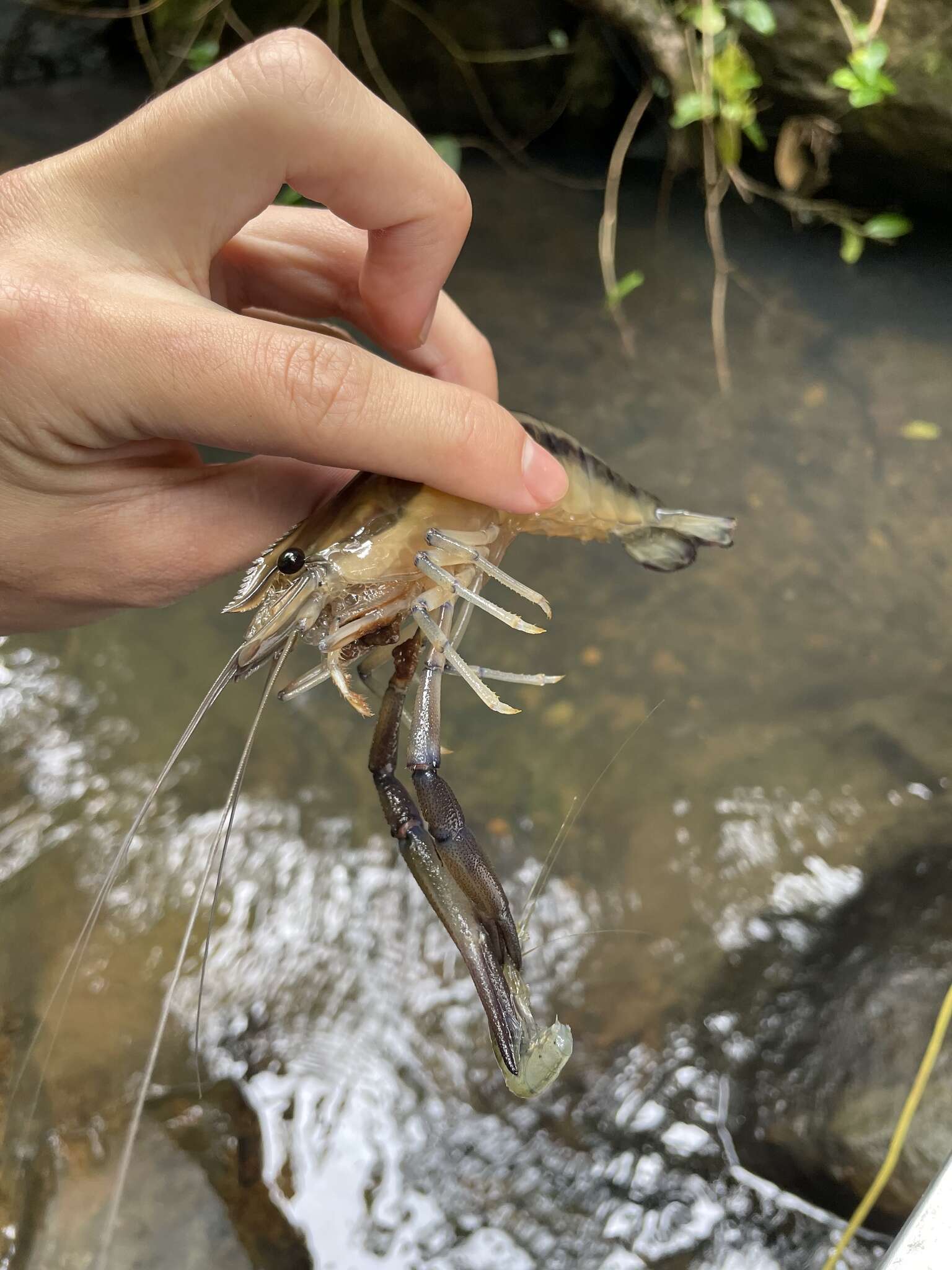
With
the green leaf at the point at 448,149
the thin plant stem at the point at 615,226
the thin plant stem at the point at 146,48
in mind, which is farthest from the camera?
the thin plant stem at the point at 146,48

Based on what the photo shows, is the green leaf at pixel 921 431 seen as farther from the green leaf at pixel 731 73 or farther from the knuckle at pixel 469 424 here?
the knuckle at pixel 469 424

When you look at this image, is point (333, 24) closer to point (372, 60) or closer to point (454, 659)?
point (372, 60)

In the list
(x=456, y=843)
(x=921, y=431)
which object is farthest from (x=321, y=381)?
(x=921, y=431)

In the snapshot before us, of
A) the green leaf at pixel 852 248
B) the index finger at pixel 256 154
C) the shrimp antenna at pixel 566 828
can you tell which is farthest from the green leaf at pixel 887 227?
the index finger at pixel 256 154

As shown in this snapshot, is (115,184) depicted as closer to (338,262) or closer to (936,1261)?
(338,262)

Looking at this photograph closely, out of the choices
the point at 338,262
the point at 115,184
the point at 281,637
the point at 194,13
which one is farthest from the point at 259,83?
the point at 194,13

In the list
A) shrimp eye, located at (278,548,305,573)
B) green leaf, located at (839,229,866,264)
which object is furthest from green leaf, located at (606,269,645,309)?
shrimp eye, located at (278,548,305,573)

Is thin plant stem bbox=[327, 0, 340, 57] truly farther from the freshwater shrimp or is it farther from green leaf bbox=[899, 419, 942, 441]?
the freshwater shrimp
